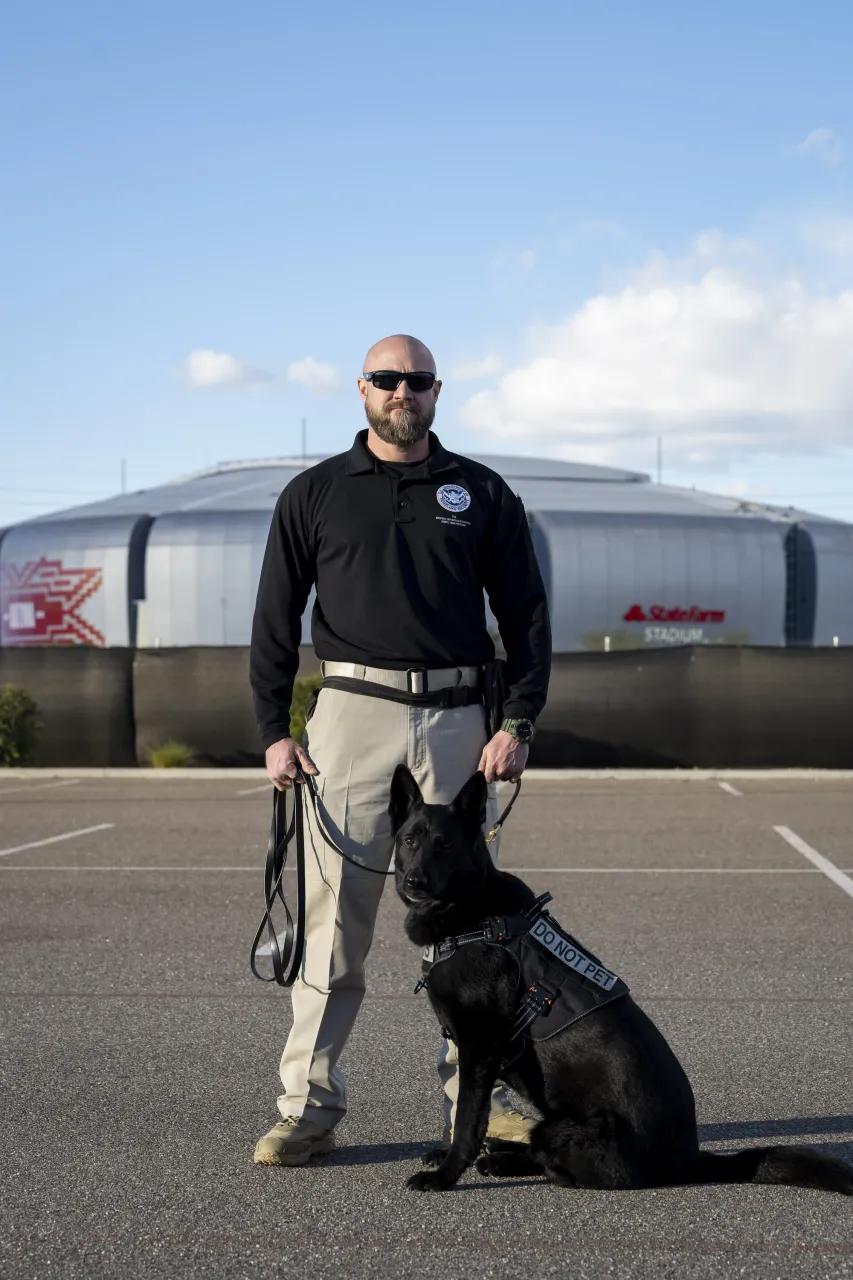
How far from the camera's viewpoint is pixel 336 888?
14.1ft

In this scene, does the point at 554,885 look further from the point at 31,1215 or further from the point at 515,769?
the point at 31,1215

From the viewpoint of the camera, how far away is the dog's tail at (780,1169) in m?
3.65

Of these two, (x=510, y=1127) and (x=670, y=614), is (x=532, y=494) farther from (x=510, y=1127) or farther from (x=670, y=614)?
(x=510, y=1127)

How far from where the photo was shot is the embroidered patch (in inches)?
154

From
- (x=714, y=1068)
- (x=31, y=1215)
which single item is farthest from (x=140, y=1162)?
(x=714, y=1068)

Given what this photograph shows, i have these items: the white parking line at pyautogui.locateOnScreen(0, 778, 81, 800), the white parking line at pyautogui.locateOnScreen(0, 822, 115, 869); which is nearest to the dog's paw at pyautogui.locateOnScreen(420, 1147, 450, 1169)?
the white parking line at pyautogui.locateOnScreen(0, 822, 115, 869)

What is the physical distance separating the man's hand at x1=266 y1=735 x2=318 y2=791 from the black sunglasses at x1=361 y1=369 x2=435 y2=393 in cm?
114

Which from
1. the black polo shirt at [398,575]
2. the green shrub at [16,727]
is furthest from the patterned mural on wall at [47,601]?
the black polo shirt at [398,575]

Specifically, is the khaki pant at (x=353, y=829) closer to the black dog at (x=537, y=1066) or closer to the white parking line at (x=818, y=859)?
the black dog at (x=537, y=1066)

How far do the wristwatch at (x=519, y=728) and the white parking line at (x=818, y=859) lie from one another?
5.38 metres

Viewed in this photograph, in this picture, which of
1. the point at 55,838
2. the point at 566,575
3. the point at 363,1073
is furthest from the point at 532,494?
the point at 363,1073

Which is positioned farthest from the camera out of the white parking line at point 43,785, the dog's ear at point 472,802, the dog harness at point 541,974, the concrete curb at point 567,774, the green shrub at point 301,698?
the green shrub at point 301,698

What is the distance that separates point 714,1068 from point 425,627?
2.14 meters

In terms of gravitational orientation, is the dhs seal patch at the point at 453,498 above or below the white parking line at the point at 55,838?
above
